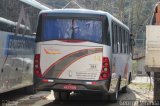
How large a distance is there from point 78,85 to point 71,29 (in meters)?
1.82

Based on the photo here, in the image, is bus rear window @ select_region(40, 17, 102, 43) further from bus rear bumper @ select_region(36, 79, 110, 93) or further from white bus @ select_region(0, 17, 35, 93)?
bus rear bumper @ select_region(36, 79, 110, 93)

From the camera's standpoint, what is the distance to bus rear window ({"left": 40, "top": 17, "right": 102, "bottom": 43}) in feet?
46.5

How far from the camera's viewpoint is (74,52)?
45.9ft

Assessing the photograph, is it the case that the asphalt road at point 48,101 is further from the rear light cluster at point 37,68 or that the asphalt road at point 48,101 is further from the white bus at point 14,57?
the rear light cluster at point 37,68

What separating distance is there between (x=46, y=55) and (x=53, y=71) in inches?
21.9

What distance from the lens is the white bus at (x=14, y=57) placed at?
14.3 meters

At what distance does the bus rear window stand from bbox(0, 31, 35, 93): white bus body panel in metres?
1.25

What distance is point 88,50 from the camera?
1396 centimetres

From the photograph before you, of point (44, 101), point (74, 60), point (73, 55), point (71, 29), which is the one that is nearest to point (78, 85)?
point (74, 60)

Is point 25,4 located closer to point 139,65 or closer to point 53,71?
point 53,71

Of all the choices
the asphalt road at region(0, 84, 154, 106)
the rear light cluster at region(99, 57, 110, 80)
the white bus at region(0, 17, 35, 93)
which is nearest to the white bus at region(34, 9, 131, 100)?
the rear light cluster at region(99, 57, 110, 80)

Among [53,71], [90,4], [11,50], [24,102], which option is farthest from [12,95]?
[90,4]

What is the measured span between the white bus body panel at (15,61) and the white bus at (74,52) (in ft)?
3.45

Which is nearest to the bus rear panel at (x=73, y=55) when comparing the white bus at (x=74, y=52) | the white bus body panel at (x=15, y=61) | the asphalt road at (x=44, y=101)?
the white bus at (x=74, y=52)
